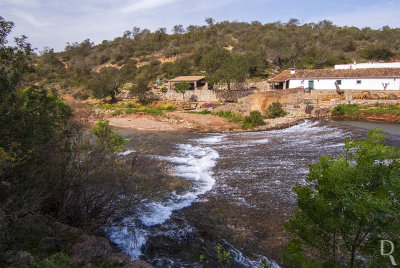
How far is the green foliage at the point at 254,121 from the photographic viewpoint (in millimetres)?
25203

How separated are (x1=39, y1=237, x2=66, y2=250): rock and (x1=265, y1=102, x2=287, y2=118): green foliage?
23796mm

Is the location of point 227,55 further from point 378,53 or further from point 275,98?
point 378,53

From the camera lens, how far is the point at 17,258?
4.68m

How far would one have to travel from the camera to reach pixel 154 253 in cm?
713

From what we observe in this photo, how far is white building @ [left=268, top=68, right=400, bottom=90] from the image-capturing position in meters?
30.9

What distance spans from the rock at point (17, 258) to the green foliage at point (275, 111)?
81.1ft

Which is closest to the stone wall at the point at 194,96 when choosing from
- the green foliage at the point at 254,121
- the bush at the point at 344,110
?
the green foliage at the point at 254,121

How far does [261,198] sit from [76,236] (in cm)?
621

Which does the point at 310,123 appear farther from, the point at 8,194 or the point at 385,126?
the point at 8,194

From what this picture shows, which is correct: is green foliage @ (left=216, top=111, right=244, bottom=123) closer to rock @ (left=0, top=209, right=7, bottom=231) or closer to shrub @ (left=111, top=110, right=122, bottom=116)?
shrub @ (left=111, top=110, right=122, bottom=116)

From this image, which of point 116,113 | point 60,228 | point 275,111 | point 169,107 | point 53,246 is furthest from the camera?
point 169,107

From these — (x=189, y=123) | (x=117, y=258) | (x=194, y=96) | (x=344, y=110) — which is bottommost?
(x=117, y=258)

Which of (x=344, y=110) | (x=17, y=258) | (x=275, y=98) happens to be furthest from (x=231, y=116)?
(x=17, y=258)

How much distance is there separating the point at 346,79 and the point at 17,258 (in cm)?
3468
